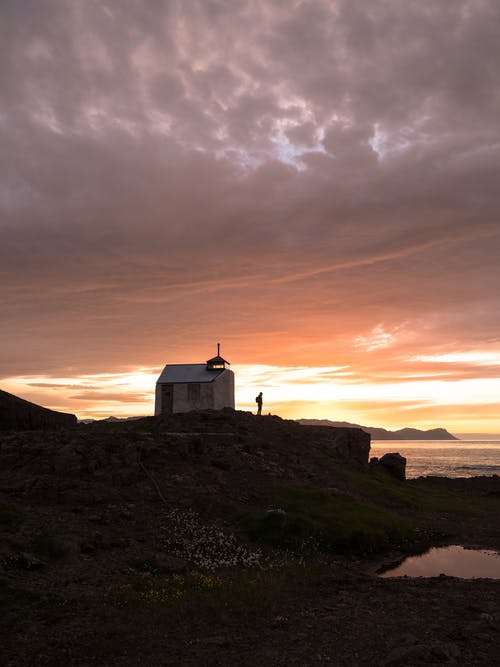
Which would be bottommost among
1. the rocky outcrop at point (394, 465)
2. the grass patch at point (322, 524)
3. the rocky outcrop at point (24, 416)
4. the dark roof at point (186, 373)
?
the grass patch at point (322, 524)

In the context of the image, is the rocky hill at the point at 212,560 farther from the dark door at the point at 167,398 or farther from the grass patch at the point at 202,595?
the dark door at the point at 167,398

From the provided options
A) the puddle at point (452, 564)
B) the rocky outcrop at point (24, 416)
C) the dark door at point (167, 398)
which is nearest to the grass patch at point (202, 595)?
the puddle at point (452, 564)

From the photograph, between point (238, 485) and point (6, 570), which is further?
point (238, 485)

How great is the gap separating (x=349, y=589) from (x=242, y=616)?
489cm

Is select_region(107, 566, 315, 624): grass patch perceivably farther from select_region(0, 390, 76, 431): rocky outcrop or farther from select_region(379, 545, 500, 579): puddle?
select_region(0, 390, 76, 431): rocky outcrop

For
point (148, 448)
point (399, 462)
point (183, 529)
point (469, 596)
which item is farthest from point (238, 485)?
point (399, 462)

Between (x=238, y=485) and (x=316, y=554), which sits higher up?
(x=238, y=485)

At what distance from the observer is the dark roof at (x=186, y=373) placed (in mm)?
62094

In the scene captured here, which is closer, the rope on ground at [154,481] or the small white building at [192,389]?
the rope on ground at [154,481]

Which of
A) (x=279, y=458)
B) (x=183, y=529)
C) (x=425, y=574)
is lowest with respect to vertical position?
(x=425, y=574)

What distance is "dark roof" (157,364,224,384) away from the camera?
62.1 metres

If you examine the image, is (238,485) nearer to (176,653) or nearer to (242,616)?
(242,616)

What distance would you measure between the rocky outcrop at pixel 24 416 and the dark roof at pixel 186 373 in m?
16.8

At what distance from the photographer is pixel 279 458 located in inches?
1449
